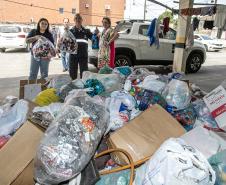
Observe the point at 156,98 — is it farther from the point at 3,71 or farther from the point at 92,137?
the point at 3,71

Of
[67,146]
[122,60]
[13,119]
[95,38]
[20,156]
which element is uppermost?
[95,38]

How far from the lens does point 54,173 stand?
89.9 inches

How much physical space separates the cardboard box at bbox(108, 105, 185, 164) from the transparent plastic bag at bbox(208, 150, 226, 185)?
525 millimetres

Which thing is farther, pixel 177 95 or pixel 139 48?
pixel 139 48

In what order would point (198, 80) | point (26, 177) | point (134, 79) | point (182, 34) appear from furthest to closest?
1. point (198, 80)
2. point (182, 34)
3. point (134, 79)
4. point (26, 177)

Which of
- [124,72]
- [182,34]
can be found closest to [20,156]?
[124,72]

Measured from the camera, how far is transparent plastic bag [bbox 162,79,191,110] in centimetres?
357

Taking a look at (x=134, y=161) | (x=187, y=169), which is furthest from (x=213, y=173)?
(x=134, y=161)

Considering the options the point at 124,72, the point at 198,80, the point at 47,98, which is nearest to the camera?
the point at 47,98

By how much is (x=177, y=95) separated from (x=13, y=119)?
183cm

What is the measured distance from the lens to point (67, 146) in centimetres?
234

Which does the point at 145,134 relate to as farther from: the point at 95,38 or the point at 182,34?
the point at 182,34

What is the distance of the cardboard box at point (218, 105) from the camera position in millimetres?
3222

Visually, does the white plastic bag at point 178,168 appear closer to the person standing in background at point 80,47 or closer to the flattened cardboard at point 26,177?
the flattened cardboard at point 26,177
